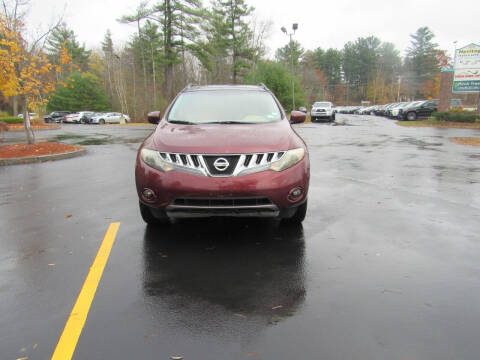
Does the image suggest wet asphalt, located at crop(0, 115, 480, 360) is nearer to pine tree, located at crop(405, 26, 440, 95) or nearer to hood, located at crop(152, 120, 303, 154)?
hood, located at crop(152, 120, 303, 154)

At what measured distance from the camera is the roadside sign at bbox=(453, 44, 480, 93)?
84.2 feet

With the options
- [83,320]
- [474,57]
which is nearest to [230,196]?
[83,320]

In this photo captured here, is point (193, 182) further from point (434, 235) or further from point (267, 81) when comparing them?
point (267, 81)

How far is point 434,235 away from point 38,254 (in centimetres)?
435

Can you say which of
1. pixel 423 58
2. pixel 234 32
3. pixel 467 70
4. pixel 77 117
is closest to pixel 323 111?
pixel 467 70

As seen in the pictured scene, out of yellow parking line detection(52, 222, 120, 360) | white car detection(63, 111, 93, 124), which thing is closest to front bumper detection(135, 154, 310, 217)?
yellow parking line detection(52, 222, 120, 360)

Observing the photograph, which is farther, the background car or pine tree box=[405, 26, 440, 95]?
pine tree box=[405, 26, 440, 95]

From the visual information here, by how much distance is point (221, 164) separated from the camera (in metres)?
3.65

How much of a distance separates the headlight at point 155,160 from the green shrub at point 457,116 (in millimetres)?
27382

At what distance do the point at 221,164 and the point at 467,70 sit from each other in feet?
94.3

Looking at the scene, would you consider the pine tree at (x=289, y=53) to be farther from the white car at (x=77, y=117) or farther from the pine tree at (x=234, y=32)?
the white car at (x=77, y=117)

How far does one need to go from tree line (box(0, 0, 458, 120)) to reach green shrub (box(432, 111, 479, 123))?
13.2 meters

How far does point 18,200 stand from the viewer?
6.11 meters

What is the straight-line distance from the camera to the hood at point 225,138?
3.76 metres
